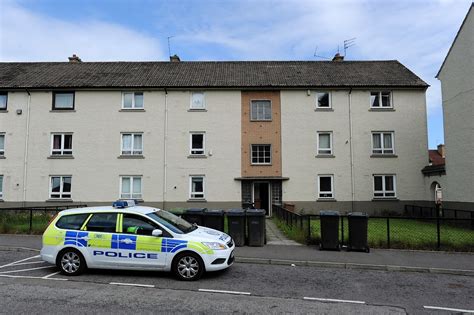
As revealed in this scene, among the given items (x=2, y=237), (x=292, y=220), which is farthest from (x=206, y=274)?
(x=2, y=237)

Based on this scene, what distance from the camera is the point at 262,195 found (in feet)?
72.8

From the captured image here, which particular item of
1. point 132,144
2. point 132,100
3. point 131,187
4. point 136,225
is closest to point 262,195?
point 131,187

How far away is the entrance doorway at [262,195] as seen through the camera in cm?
2206

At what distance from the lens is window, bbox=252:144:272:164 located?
72.6ft

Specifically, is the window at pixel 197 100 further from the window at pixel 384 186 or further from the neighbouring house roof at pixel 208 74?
the window at pixel 384 186

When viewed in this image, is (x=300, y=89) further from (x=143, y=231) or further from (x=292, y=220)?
(x=143, y=231)

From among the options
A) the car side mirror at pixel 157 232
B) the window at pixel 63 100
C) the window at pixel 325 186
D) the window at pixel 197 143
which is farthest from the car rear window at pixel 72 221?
the window at pixel 63 100

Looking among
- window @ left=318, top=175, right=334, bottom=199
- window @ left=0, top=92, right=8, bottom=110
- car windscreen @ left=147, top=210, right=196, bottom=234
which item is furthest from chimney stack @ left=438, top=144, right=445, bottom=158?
window @ left=0, top=92, right=8, bottom=110

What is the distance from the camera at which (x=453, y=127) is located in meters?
18.4

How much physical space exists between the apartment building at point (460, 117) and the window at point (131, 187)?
17852mm

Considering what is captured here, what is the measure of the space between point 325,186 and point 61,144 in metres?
17.1

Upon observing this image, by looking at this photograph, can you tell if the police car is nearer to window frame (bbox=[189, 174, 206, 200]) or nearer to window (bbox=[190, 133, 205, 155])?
window frame (bbox=[189, 174, 206, 200])

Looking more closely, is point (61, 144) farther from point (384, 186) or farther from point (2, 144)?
point (384, 186)

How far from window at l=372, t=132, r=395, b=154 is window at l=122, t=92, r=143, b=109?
50.2 ft
